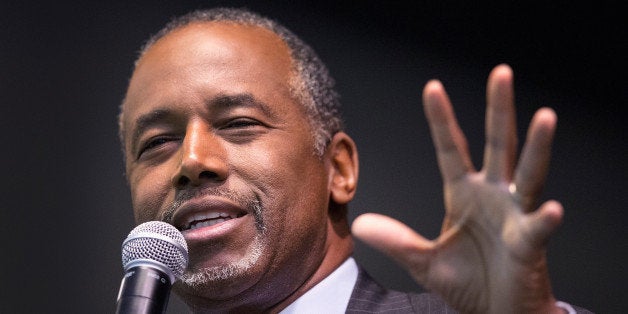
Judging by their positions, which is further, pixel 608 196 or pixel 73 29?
pixel 73 29

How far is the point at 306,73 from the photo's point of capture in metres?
2.57

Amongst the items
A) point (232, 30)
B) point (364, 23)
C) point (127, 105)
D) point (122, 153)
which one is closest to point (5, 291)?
point (122, 153)

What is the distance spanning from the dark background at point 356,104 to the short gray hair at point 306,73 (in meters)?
0.19

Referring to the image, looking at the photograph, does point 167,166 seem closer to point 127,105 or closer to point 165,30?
point 127,105

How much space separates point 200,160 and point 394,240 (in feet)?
2.67

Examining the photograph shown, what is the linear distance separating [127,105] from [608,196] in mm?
1579

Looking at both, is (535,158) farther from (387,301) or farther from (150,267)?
(387,301)

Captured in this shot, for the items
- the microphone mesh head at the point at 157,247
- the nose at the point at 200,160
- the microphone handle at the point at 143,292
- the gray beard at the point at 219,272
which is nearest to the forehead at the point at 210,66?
the nose at the point at 200,160

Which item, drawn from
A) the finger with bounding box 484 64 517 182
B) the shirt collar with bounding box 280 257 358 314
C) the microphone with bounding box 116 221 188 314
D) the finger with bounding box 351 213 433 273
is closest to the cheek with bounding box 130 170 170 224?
the shirt collar with bounding box 280 257 358 314

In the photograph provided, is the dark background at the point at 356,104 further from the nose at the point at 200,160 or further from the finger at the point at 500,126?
the finger at the point at 500,126

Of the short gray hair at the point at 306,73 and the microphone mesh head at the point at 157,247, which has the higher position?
the short gray hair at the point at 306,73

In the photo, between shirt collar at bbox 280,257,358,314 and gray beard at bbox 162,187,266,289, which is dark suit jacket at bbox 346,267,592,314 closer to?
shirt collar at bbox 280,257,358,314

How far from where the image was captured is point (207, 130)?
2244 mm

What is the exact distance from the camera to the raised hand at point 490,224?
4.45 feet
